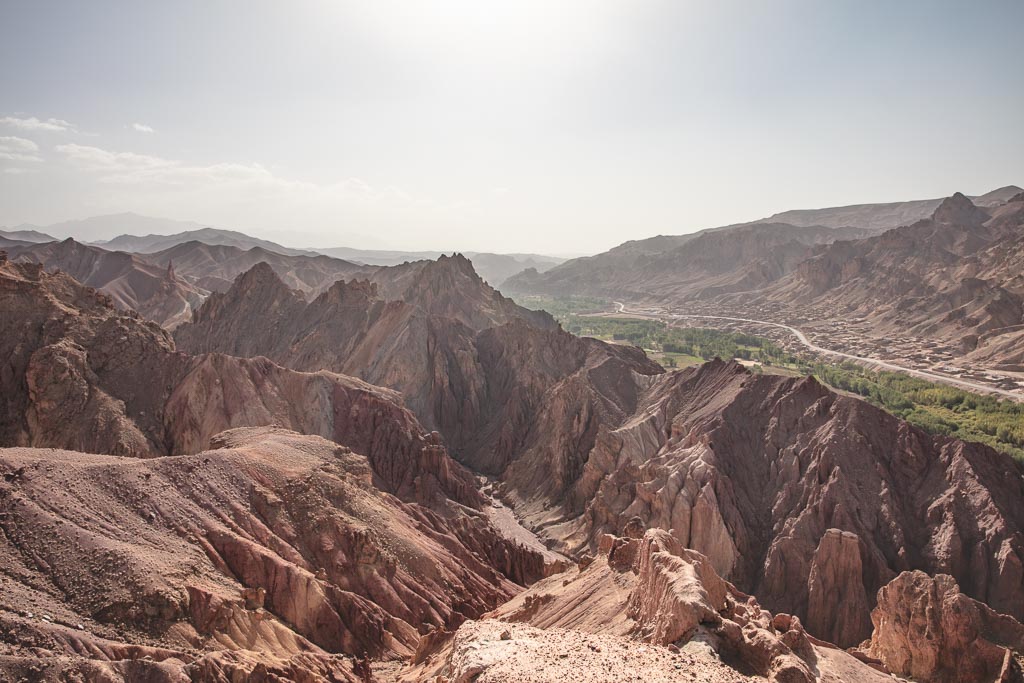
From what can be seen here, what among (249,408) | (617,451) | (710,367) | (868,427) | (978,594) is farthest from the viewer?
(710,367)

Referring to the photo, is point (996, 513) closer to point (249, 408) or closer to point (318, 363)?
point (249, 408)

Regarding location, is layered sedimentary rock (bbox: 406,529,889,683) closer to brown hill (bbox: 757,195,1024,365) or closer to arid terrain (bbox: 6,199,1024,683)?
arid terrain (bbox: 6,199,1024,683)

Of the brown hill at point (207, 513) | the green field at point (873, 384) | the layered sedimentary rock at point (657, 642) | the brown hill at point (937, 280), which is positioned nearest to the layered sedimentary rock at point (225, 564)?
the brown hill at point (207, 513)

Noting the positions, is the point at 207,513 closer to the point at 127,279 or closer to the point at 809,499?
the point at 809,499

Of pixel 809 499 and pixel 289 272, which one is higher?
pixel 289 272

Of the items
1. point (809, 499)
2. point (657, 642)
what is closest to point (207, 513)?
point (657, 642)

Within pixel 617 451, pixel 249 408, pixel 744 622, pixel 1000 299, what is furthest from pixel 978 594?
pixel 1000 299

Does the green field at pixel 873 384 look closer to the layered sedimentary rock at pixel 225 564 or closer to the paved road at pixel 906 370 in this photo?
the paved road at pixel 906 370
